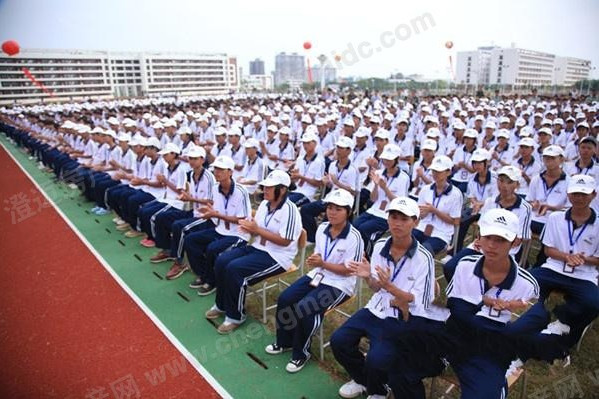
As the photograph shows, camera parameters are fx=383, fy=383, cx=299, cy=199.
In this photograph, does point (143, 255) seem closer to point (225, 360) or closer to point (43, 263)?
point (43, 263)

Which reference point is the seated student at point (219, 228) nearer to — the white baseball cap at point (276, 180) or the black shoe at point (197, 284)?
the black shoe at point (197, 284)

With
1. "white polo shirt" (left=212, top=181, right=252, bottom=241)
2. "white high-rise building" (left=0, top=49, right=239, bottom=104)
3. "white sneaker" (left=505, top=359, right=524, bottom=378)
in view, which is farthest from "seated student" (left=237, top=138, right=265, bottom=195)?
"white high-rise building" (left=0, top=49, right=239, bottom=104)

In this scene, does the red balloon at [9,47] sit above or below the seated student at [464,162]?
above

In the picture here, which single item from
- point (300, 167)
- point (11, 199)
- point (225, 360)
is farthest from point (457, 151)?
point (11, 199)

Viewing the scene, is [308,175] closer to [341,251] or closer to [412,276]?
[341,251]

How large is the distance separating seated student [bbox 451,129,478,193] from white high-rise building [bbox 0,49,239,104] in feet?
232

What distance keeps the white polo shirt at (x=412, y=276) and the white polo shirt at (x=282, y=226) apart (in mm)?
1171

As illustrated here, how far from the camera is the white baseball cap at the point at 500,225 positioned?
2.53 metres

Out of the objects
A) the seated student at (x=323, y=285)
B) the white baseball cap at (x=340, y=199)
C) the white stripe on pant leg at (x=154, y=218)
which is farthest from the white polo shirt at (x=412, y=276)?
the white stripe on pant leg at (x=154, y=218)

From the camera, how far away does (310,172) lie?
654cm

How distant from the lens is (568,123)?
10141mm

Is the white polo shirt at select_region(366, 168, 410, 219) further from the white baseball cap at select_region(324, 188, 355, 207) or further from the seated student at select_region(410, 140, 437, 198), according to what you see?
the white baseball cap at select_region(324, 188, 355, 207)

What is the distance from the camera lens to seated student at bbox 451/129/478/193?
6.88 meters

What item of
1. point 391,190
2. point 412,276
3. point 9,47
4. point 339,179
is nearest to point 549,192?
point 391,190
